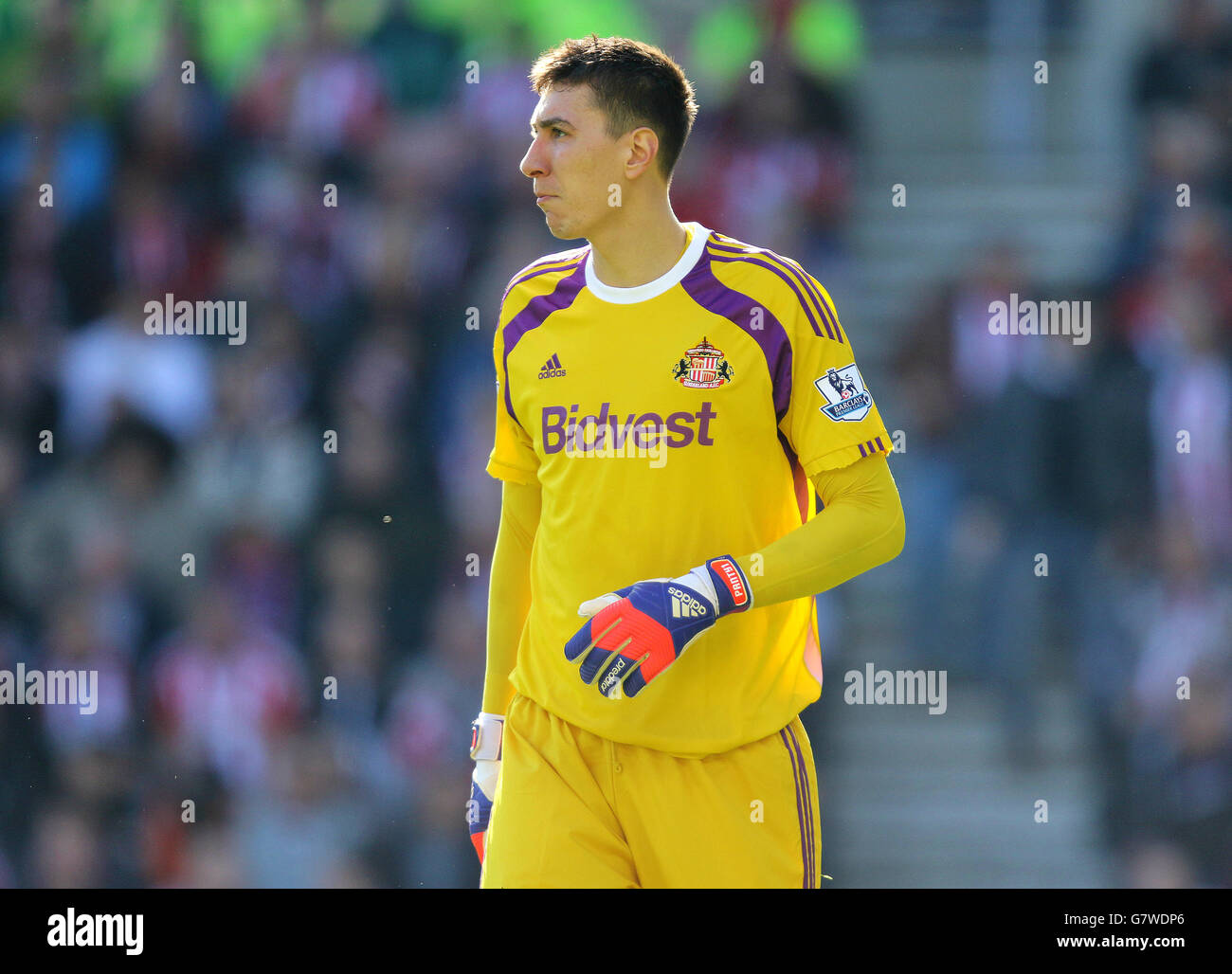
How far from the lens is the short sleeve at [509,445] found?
10.9ft

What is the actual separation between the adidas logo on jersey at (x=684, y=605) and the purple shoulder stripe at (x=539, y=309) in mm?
594

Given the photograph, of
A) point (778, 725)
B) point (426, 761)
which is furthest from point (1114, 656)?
point (778, 725)

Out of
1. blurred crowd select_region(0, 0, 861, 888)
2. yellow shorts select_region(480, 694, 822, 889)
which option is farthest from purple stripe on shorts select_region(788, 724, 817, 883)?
blurred crowd select_region(0, 0, 861, 888)

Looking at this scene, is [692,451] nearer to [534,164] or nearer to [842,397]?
[842,397]

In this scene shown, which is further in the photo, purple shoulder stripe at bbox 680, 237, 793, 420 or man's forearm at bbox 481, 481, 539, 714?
man's forearm at bbox 481, 481, 539, 714

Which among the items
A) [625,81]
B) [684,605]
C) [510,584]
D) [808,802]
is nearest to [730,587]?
[684,605]

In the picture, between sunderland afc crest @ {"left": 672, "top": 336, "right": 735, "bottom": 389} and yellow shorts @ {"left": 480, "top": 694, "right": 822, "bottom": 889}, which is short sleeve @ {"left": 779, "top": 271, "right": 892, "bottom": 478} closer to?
sunderland afc crest @ {"left": 672, "top": 336, "right": 735, "bottom": 389}

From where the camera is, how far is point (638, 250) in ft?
10.5

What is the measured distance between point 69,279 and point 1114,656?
496 centimetres

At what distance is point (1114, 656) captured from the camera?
22.1 ft

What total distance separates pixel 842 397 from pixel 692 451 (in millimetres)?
307

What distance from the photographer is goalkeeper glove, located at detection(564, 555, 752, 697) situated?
2906mm

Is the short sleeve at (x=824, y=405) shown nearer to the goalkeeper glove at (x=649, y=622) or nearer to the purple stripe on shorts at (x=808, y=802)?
the goalkeeper glove at (x=649, y=622)

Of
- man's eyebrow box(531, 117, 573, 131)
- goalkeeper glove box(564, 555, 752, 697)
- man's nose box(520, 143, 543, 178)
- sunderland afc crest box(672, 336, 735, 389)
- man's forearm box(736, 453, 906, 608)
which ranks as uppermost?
man's eyebrow box(531, 117, 573, 131)
